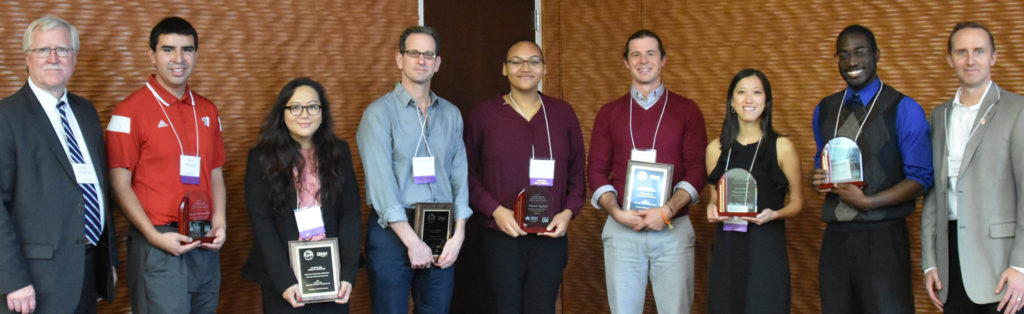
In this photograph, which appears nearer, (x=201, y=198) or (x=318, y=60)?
(x=201, y=198)

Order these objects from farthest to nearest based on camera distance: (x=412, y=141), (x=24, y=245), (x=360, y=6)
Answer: (x=360, y=6) → (x=412, y=141) → (x=24, y=245)

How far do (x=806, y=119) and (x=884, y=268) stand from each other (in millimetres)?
1380

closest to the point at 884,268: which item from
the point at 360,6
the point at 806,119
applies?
the point at 806,119

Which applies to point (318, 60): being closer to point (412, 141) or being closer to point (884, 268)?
point (412, 141)

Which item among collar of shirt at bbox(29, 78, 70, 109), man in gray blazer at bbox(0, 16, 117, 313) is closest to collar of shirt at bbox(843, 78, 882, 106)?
man in gray blazer at bbox(0, 16, 117, 313)

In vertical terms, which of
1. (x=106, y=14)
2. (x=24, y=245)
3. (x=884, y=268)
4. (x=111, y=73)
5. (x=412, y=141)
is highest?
(x=106, y=14)

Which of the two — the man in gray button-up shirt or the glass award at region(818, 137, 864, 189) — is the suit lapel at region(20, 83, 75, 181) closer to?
the man in gray button-up shirt

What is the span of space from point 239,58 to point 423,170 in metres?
1.28

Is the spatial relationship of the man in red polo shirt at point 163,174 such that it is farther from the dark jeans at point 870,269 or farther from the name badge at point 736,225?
the dark jeans at point 870,269

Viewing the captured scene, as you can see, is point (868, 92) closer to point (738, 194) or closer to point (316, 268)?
point (738, 194)

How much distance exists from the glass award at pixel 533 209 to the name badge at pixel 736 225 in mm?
788

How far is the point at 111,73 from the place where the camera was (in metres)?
3.64

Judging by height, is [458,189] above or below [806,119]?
below

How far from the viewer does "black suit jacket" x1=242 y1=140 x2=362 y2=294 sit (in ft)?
10.5
